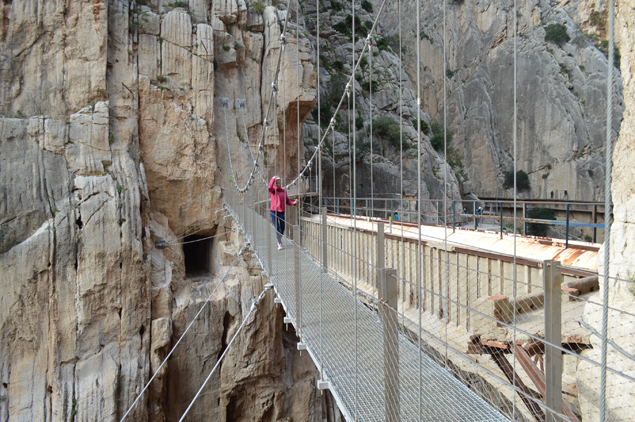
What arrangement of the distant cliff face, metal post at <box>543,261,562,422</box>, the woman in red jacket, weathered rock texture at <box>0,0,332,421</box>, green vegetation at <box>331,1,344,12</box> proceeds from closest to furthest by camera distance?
metal post at <box>543,261,562,422</box>, the woman in red jacket, weathered rock texture at <box>0,0,332,421</box>, the distant cliff face, green vegetation at <box>331,1,344,12</box>

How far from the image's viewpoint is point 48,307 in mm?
5680

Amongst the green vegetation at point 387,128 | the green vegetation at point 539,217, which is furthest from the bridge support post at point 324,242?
the green vegetation at point 387,128

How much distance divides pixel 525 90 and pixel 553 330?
1666cm

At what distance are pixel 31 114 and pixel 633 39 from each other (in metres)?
7.65

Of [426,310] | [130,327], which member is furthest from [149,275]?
[426,310]

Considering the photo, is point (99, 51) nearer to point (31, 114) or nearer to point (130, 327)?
point (31, 114)

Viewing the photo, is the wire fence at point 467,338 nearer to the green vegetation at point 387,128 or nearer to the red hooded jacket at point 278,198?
the red hooded jacket at point 278,198

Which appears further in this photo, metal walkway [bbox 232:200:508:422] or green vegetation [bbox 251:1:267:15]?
green vegetation [bbox 251:1:267:15]

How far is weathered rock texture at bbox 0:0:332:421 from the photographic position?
5.64 metres

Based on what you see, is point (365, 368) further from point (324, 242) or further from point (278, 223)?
point (278, 223)

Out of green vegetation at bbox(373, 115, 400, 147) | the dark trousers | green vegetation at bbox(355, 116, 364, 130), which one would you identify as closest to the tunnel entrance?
the dark trousers

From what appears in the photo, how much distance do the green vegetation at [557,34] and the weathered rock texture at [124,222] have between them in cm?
1320

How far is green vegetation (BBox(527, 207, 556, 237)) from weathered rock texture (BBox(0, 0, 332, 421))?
7.67 meters

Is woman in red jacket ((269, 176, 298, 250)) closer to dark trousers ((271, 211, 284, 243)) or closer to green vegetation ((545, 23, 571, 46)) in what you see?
dark trousers ((271, 211, 284, 243))
